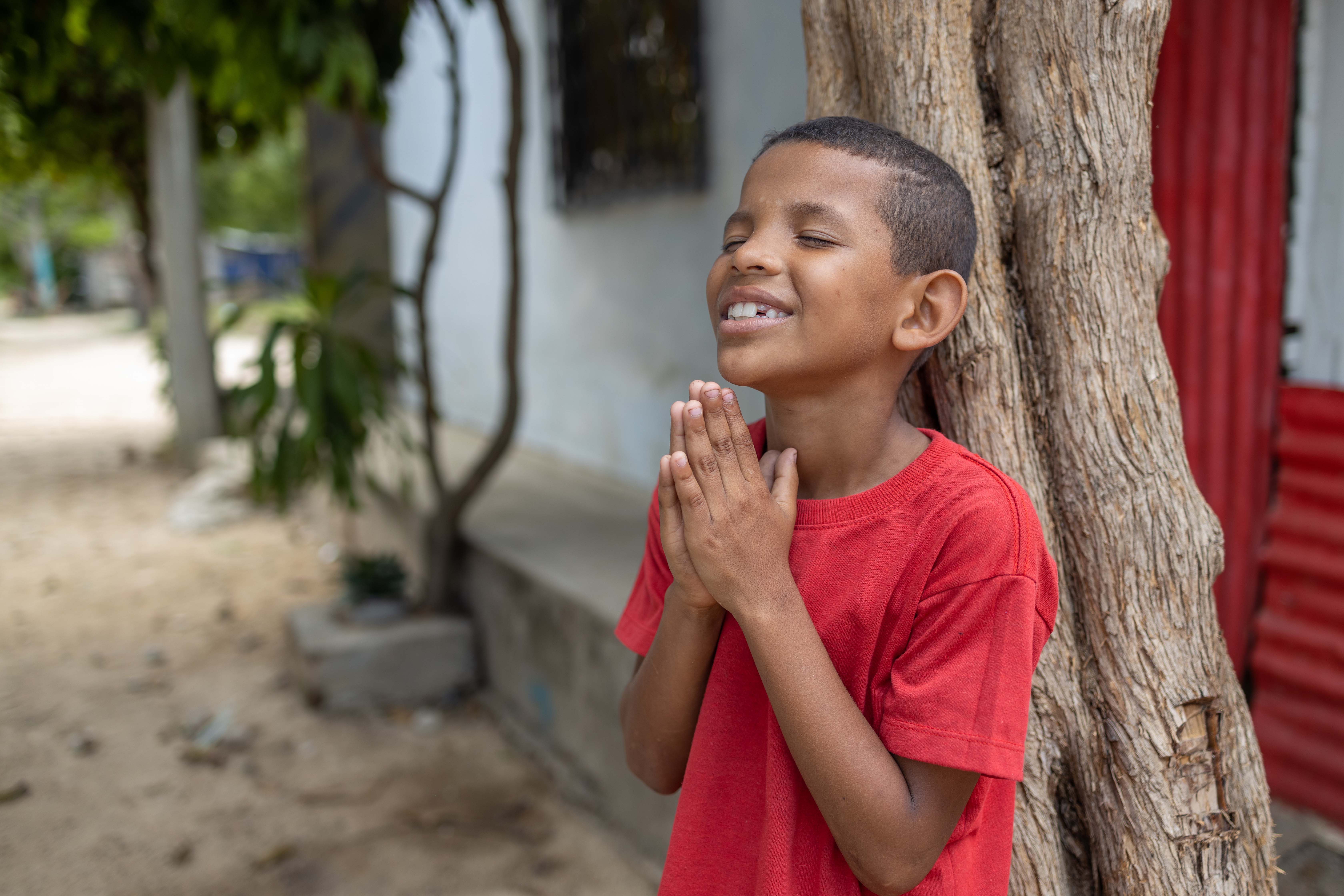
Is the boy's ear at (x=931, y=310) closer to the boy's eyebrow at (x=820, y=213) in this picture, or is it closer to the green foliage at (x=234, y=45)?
the boy's eyebrow at (x=820, y=213)

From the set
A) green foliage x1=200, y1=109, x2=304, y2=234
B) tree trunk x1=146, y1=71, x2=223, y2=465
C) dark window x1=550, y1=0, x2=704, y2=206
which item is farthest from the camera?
green foliage x1=200, y1=109, x2=304, y2=234

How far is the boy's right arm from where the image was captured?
109 centimetres

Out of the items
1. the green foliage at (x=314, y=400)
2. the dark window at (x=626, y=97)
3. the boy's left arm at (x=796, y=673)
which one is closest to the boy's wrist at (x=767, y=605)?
the boy's left arm at (x=796, y=673)

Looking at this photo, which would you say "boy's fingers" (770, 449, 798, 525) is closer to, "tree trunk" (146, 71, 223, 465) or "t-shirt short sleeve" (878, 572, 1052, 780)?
"t-shirt short sleeve" (878, 572, 1052, 780)

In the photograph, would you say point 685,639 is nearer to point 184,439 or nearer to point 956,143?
point 956,143

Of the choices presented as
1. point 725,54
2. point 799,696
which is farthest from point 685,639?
point 725,54

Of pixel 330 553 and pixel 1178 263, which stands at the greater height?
pixel 1178 263

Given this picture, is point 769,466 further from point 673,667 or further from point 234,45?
point 234,45

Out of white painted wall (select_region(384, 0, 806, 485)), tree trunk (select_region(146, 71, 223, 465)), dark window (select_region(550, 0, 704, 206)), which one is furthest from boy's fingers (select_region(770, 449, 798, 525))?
tree trunk (select_region(146, 71, 223, 465))

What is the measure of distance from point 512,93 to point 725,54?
36.3 inches

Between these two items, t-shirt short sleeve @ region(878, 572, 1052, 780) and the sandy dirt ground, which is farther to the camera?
the sandy dirt ground

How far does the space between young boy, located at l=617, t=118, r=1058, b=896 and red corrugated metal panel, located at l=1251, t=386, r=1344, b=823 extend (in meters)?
1.71

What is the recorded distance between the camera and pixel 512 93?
3.60 m

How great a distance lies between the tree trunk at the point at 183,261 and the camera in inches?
306
